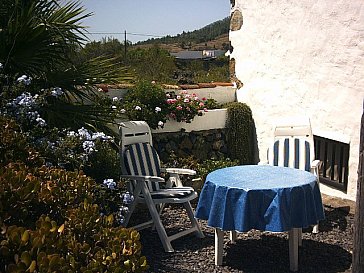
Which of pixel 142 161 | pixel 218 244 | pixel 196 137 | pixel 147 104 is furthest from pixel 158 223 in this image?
pixel 196 137

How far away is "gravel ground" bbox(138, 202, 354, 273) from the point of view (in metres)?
4.50

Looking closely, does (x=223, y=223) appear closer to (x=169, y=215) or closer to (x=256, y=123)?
(x=169, y=215)

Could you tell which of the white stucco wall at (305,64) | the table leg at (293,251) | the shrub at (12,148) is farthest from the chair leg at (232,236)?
the shrub at (12,148)

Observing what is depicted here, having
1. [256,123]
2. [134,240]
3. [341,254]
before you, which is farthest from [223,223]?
[256,123]

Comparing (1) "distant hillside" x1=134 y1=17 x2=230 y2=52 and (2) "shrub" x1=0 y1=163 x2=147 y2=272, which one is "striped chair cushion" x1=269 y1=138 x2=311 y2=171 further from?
(1) "distant hillside" x1=134 y1=17 x2=230 y2=52

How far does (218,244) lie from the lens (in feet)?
14.9

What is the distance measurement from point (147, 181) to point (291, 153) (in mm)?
1817

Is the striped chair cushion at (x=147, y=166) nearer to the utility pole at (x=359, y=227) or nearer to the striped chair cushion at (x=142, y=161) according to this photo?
the striped chair cushion at (x=142, y=161)

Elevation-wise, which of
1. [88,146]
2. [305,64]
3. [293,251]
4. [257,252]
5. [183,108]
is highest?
[305,64]

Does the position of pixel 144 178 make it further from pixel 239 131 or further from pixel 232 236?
pixel 239 131

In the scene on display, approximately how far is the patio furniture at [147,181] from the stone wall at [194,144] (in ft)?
4.26

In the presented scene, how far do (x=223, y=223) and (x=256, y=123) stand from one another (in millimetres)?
3384

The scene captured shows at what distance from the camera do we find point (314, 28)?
6.21 meters

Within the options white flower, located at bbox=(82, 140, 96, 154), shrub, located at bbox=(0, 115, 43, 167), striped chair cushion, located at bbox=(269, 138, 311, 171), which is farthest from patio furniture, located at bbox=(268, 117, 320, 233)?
shrub, located at bbox=(0, 115, 43, 167)
